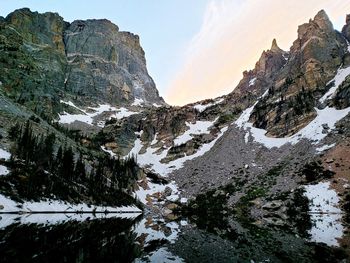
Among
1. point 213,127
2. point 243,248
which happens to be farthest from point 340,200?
point 213,127

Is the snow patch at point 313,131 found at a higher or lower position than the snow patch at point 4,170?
higher

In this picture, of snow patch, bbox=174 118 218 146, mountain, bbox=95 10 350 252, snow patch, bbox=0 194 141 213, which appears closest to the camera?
snow patch, bbox=0 194 141 213

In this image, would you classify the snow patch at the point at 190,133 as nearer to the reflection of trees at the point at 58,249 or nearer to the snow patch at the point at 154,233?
the snow patch at the point at 154,233

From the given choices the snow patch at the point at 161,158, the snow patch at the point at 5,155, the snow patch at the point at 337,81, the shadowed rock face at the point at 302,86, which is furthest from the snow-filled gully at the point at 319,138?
the snow patch at the point at 5,155

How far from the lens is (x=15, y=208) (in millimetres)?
48219

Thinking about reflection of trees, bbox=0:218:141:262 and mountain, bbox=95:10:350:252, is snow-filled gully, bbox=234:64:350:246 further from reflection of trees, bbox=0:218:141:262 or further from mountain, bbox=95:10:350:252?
reflection of trees, bbox=0:218:141:262

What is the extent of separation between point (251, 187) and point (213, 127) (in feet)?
260

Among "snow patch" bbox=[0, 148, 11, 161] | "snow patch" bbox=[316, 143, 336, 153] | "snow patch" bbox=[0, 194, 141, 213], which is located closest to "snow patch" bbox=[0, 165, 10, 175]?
"snow patch" bbox=[0, 148, 11, 161]

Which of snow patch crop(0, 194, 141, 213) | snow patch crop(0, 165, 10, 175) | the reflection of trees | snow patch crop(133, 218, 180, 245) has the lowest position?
the reflection of trees

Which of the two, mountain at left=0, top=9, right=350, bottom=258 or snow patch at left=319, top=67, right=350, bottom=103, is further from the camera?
snow patch at left=319, top=67, right=350, bottom=103

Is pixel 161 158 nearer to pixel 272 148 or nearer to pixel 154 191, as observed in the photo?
pixel 154 191

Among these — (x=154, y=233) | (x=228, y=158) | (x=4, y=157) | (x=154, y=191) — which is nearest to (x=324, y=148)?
(x=228, y=158)

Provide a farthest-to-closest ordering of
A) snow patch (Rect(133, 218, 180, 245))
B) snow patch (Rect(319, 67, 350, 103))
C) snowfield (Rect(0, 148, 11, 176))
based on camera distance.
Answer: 1. snow patch (Rect(319, 67, 350, 103))
2. snowfield (Rect(0, 148, 11, 176))
3. snow patch (Rect(133, 218, 180, 245))

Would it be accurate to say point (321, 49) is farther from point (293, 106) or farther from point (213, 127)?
point (213, 127)
